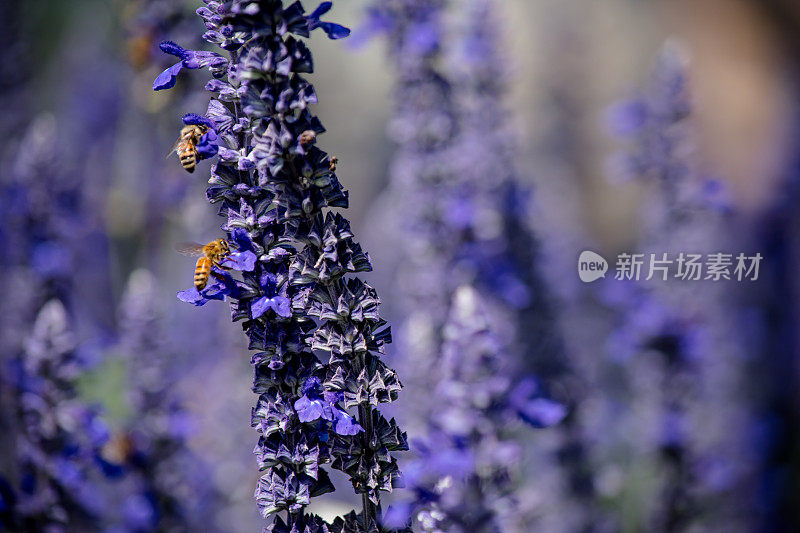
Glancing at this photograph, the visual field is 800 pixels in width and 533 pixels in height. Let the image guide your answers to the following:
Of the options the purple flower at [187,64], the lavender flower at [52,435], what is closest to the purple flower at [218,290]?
the purple flower at [187,64]

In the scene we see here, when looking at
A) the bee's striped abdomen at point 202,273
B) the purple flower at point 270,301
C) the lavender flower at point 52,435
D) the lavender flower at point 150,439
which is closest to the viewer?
the purple flower at point 270,301

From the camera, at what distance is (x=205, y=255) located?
2617 mm

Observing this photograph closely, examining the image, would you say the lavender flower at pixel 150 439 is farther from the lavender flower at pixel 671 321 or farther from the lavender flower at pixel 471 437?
the lavender flower at pixel 671 321

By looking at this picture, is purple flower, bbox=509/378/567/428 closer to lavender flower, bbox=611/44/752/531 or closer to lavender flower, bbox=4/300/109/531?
lavender flower, bbox=611/44/752/531

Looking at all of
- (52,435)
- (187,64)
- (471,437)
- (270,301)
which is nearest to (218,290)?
(270,301)

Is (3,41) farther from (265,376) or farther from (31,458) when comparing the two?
(265,376)

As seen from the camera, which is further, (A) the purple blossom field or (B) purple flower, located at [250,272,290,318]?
(A) the purple blossom field

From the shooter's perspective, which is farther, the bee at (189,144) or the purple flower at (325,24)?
the bee at (189,144)

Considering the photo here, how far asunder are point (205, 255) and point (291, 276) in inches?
22.3

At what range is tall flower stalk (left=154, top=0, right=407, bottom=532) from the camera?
2133 mm

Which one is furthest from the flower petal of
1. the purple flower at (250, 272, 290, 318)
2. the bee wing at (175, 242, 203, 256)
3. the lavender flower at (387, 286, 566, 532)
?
the bee wing at (175, 242, 203, 256)

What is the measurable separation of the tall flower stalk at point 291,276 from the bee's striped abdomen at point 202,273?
0.17 metres

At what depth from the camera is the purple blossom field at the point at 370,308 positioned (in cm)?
225

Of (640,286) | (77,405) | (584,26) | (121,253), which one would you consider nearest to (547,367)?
(640,286)
